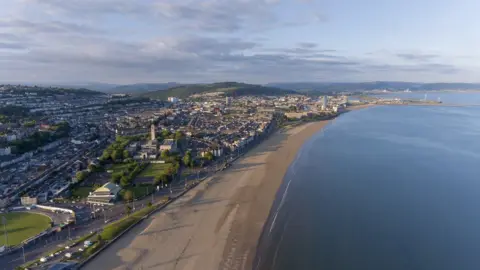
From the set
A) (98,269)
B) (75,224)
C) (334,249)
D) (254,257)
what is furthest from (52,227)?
(334,249)

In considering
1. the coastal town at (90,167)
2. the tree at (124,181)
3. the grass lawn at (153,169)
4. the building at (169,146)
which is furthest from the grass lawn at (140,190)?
the building at (169,146)

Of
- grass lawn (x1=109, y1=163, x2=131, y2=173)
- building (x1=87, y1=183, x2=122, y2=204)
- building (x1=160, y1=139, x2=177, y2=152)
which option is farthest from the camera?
building (x1=160, y1=139, x2=177, y2=152)

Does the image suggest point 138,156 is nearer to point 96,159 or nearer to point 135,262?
point 96,159

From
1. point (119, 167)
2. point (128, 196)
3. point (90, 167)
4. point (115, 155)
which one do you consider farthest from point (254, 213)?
point (115, 155)

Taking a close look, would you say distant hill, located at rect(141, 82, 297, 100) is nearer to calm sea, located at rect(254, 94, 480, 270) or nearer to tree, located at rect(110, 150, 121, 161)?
tree, located at rect(110, 150, 121, 161)

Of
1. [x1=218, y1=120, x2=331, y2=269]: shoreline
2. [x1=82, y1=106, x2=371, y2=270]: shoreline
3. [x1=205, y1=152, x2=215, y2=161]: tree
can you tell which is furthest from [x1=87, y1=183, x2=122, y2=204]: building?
[x1=205, y1=152, x2=215, y2=161]: tree

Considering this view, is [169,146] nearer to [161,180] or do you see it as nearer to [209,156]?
[209,156]

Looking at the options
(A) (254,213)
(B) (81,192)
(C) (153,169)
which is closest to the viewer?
(A) (254,213)
